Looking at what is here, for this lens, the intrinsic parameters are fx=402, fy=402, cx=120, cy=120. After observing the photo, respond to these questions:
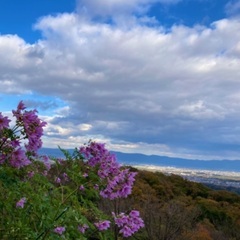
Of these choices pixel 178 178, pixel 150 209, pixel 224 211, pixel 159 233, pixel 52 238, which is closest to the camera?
pixel 52 238

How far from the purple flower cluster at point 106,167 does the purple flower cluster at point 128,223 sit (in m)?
0.34

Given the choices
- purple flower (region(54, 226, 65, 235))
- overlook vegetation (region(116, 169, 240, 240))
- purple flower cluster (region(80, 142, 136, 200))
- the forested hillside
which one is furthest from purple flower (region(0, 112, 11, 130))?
overlook vegetation (region(116, 169, 240, 240))

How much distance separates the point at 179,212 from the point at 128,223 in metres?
17.5

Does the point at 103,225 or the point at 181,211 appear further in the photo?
the point at 181,211

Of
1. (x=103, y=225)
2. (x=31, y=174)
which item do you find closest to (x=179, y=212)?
(x=103, y=225)

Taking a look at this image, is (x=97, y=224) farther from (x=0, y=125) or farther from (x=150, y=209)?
(x=150, y=209)

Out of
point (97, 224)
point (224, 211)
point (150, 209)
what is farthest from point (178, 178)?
point (97, 224)

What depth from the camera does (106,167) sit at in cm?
343

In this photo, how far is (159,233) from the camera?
60.3 ft

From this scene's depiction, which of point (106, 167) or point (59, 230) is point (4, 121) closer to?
point (106, 167)

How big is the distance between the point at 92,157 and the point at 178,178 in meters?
49.2

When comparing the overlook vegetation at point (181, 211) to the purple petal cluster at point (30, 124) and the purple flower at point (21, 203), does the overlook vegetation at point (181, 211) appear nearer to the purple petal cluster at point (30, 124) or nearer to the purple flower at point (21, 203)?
the purple flower at point (21, 203)

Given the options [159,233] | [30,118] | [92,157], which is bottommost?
[159,233]

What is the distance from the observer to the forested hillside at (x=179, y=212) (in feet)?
61.6
